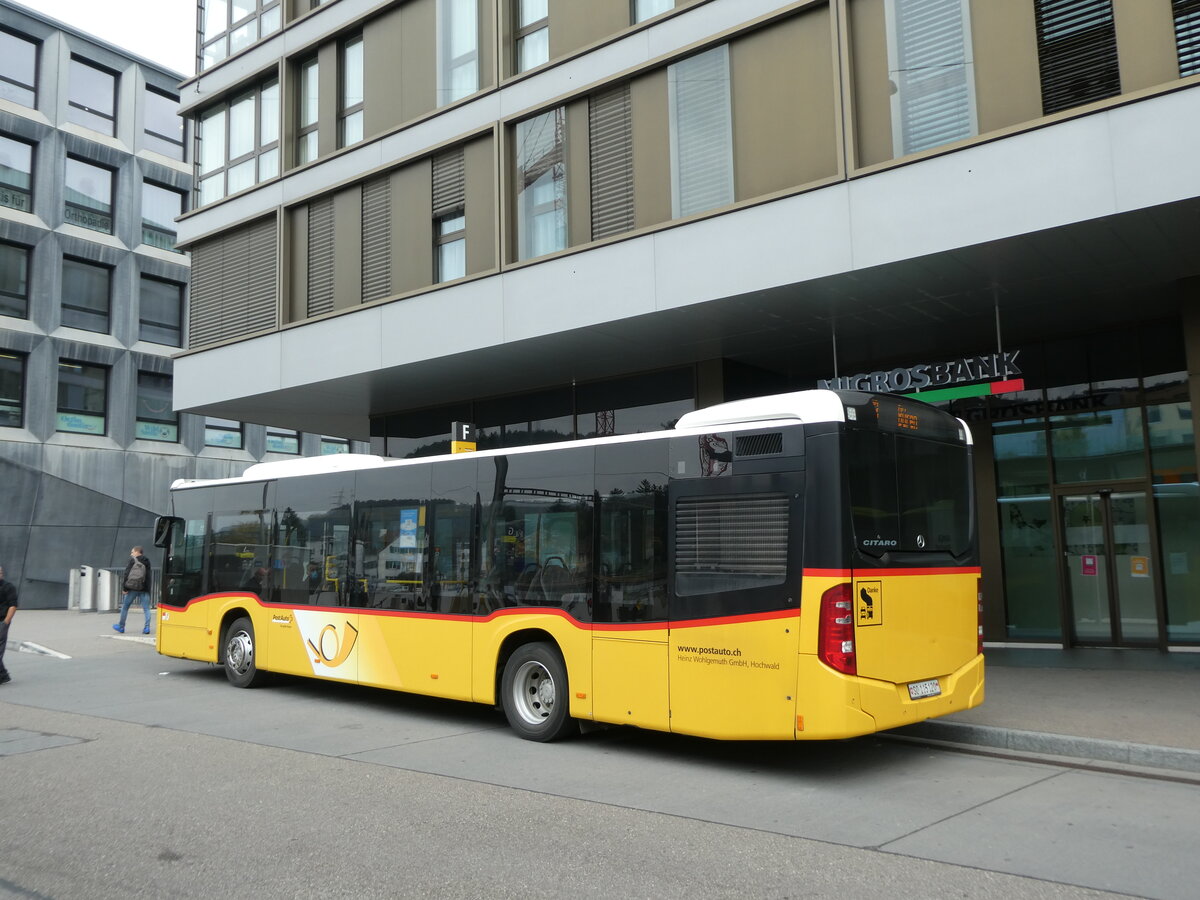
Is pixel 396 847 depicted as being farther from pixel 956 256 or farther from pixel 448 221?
pixel 448 221

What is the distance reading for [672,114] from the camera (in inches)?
529

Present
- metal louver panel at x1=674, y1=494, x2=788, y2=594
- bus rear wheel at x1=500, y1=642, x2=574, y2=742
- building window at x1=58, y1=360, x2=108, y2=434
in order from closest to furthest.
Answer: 1. metal louver panel at x1=674, y1=494, x2=788, y2=594
2. bus rear wheel at x1=500, y1=642, x2=574, y2=742
3. building window at x1=58, y1=360, x2=108, y2=434

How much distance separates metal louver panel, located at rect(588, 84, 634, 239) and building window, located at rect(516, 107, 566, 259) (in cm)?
62

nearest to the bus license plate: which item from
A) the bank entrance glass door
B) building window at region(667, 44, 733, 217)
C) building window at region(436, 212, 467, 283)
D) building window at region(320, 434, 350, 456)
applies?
building window at region(667, 44, 733, 217)

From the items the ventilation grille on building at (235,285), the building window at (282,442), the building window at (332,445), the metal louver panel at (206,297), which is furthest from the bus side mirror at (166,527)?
the building window at (332,445)

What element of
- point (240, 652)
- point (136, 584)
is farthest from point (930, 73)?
point (136, 584)

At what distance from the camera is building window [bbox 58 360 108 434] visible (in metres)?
31.9

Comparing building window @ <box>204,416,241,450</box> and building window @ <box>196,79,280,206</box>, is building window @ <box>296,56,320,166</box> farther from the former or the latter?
building window @ <box>204,416,241,450</box>

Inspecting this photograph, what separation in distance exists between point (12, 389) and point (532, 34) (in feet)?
76.9

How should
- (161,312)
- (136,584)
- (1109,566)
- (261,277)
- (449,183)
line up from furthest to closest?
1. (161,312)
2. (136,584)
3. (261,277)
4. (449,183)
5. (1109,566)

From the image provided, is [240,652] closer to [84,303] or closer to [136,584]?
[136,584]

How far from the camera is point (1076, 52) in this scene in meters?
10.2

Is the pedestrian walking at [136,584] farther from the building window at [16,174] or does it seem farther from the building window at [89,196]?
the building window at [89,196]

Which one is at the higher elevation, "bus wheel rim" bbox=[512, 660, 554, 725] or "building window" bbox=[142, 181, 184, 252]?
"building window" bbox=[142, 181, 184, 252]
